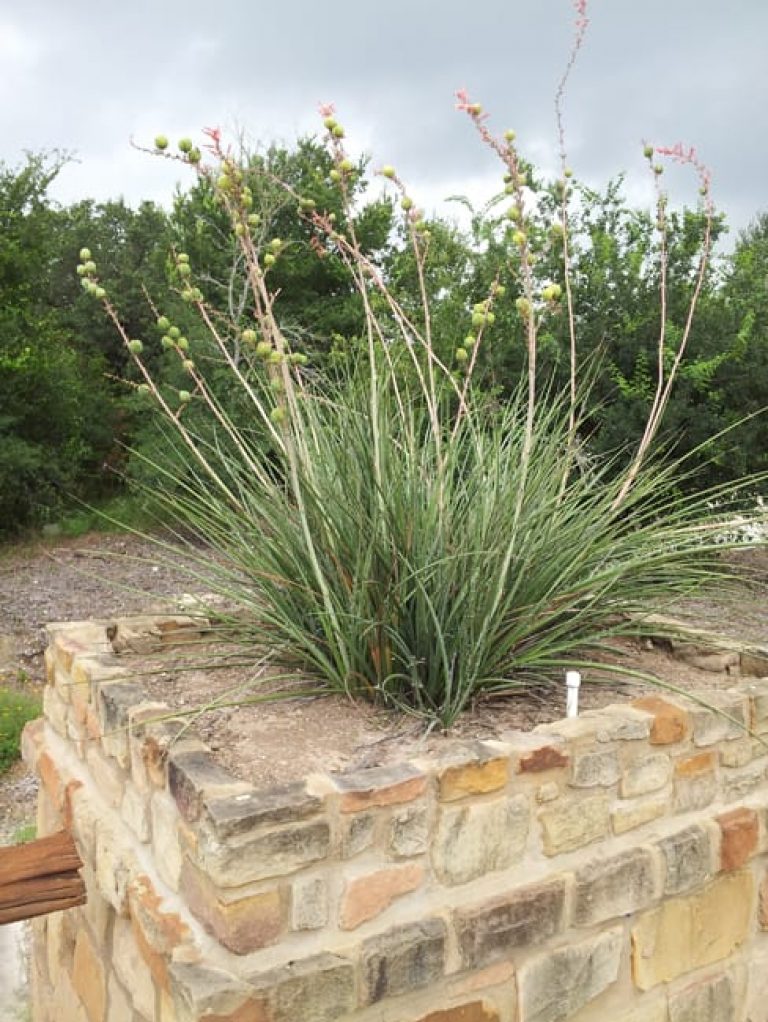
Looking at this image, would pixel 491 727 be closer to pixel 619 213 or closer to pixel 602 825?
pixel 602 825

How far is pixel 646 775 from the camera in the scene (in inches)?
86.6

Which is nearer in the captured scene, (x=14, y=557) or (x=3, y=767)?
(x=3, y=767)

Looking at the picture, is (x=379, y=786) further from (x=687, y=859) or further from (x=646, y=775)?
(x=687, y=859)

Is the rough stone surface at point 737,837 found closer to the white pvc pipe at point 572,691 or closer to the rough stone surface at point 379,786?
the white pvc pipe at point 572,691

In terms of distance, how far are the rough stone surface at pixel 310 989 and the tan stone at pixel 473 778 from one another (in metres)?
0.38

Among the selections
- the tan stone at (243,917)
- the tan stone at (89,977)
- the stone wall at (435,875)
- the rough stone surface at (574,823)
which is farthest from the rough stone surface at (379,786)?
the tan stone at (89,977)

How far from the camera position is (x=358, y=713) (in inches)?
92.4

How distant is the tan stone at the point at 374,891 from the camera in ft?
5.85

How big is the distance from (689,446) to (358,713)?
6177 mm

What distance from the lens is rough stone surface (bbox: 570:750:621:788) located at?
207cm

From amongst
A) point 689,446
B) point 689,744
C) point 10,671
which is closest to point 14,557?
point 10,671

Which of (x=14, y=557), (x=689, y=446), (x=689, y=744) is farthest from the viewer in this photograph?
(x=14, y=557)

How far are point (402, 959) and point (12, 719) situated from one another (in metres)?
4.63

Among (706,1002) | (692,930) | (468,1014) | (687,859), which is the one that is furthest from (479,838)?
(706,1002)
